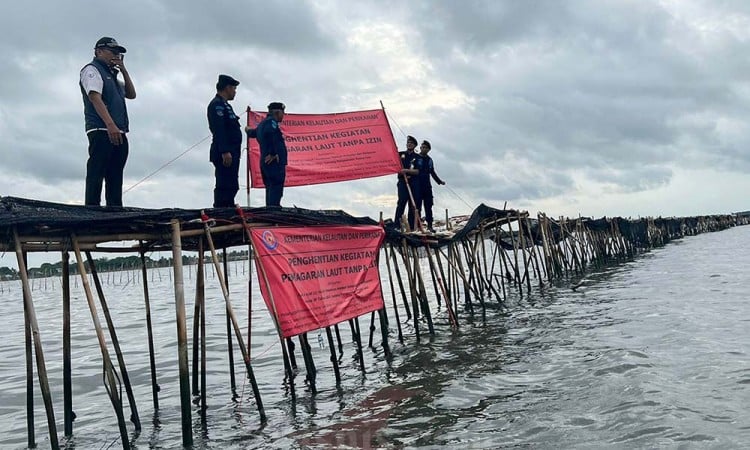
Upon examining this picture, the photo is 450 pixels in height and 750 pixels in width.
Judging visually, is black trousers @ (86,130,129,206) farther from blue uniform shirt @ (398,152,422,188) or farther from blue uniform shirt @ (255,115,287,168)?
blue uniform shirt @ (398,152,422,188)

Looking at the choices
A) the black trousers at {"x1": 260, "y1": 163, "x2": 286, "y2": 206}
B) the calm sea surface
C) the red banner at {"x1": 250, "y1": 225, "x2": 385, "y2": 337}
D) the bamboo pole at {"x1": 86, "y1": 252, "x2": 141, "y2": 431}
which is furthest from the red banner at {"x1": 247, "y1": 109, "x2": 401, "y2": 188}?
the bamboo pole at {"x1": 86, "y1": 252, "x2": 141, "y2": 431}

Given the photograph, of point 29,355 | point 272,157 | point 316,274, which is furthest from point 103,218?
point 272,157

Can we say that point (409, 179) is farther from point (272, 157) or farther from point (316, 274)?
point (316, 274)

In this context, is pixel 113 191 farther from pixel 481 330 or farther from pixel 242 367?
pixel 481 330

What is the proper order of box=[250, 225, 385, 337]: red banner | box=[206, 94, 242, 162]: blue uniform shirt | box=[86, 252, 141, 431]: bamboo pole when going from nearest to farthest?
box=[86, 252, 141, 431]: bamboo pole → box=[250, 225, 385, 337]: red banner → box=[206, 94, 242, 162]: blue uniform shirt

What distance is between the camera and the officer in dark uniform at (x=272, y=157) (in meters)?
9.27

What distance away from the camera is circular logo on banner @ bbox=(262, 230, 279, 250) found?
21.8 ft

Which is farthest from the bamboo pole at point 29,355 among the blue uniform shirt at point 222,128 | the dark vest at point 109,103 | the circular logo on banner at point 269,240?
the blue uniform shirt at point 222,128

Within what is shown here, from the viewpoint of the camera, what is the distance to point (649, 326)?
10555 mm

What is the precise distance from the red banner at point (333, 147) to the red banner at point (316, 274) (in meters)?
2.64

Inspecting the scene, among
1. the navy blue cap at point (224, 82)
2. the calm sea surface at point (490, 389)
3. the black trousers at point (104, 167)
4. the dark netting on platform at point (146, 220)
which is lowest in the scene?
the calm sea surface at point (490, 389)

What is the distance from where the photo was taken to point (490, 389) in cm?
741

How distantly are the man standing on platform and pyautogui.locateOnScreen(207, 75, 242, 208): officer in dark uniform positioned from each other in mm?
1428

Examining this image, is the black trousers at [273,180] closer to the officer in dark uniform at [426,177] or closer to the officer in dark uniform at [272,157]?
the officer in dark uniform at [272,157]
